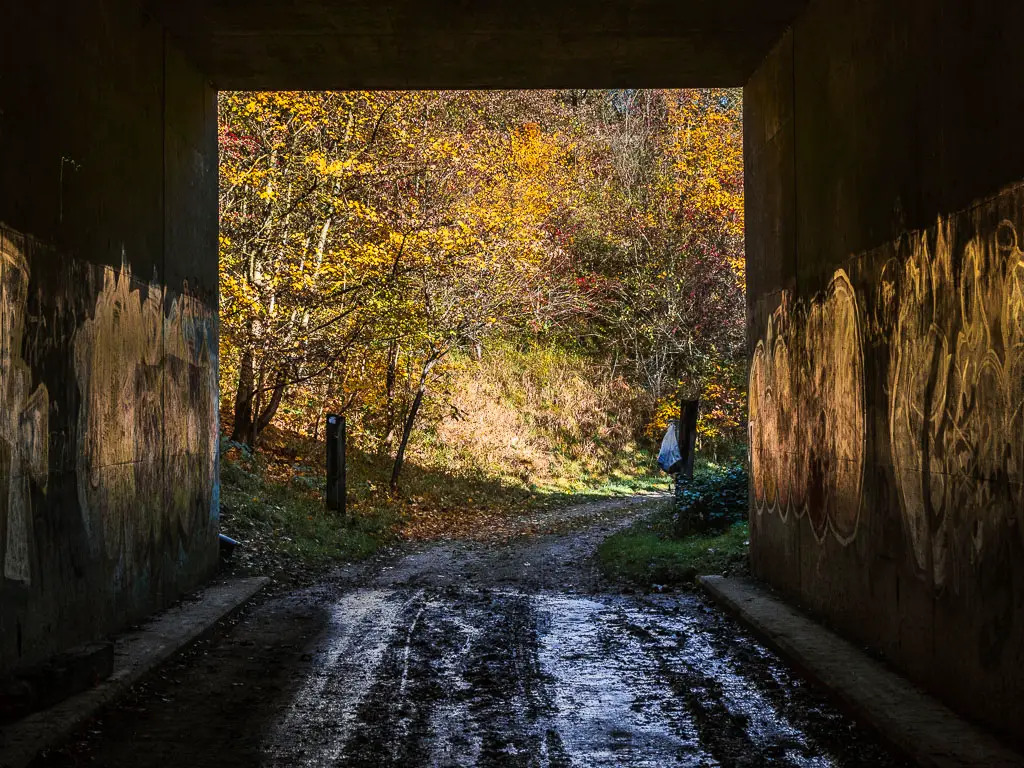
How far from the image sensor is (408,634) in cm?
839

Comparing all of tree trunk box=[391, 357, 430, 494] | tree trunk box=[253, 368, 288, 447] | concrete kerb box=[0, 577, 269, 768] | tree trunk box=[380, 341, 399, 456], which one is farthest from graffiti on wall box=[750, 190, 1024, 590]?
tree trunk box=[391, 357, 430, 494]

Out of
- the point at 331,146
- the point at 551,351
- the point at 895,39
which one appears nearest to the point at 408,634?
the point at 895,39

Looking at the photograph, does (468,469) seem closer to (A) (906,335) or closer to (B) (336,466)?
(B) (336,466)

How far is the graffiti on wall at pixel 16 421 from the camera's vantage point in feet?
19.4

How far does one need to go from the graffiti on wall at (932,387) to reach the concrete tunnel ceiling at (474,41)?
9.48 feet

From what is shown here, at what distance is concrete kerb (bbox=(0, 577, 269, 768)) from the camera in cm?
522

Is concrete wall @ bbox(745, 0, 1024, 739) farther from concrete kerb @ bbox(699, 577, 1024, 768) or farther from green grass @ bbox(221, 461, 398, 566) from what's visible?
green grass @ bbox(221, 461, 398, 566)

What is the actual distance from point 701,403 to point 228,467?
1562 cm

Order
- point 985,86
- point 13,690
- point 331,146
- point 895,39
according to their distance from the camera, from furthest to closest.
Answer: point 331,146
point 895,39
point 13,690
point 985,86

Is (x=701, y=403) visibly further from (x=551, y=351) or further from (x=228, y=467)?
(x=228, y=467)

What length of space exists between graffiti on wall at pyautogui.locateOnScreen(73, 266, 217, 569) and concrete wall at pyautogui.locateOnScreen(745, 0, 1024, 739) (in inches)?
226

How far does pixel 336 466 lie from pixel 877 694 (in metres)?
12.1

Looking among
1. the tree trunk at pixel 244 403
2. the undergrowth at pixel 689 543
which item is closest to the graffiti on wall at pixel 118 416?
the undergrowth at pixel 689 543

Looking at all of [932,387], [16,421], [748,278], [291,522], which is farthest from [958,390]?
[291,522]
